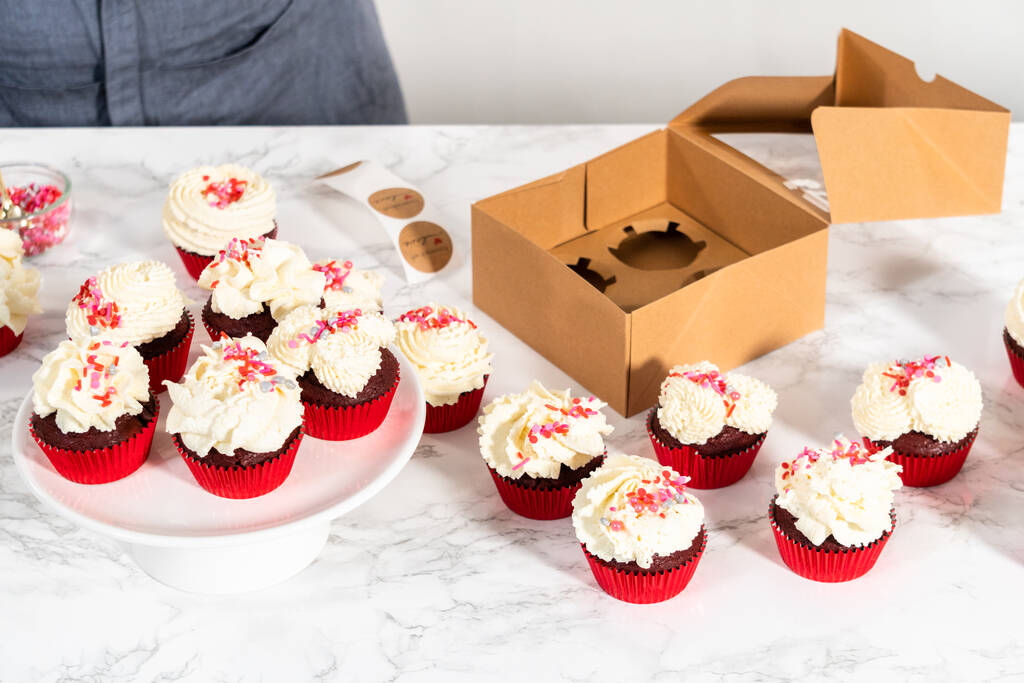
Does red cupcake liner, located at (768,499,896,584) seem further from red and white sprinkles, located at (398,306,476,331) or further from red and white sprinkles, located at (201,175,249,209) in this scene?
red and white sprinkles, located at (201,175,249,209)

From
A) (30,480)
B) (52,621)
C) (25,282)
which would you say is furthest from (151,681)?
(25,282)

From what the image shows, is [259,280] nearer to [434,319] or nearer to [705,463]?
[434,319]

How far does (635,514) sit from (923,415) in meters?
0.44

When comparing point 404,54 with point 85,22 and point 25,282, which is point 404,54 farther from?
point 25,282

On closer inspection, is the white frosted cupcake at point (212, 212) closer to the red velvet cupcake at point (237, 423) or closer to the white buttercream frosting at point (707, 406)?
the red velvet cupcake at point (237, 423)

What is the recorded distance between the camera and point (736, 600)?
1512mm

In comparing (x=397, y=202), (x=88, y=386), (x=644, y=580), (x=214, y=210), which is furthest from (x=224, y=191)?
(x=644, y=580)

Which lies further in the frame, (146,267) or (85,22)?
(85,22)

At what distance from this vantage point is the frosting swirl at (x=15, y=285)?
1906 mm

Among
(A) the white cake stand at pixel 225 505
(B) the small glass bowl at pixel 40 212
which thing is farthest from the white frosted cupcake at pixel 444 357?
(B) the small glass bowl at pixel 40 212

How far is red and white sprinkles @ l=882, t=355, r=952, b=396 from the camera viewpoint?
162 centimetres

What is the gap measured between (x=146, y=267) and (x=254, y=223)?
318 millimetres

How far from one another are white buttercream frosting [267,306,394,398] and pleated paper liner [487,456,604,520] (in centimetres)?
22

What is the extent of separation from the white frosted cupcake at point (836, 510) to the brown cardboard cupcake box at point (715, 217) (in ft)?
1.10
